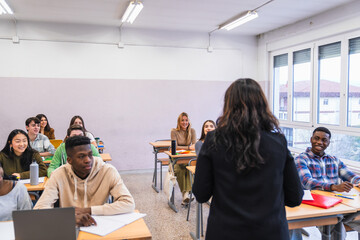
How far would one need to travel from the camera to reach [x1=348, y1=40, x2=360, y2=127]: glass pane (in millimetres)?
4688

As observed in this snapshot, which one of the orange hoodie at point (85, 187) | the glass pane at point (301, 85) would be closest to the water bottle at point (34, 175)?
the orange hoodie at point (85, 187)

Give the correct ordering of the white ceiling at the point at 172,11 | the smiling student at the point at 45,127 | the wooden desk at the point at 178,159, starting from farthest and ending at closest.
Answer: the smiling student at the point at 45,127 → the white ceiling at the point at 172,11 → the wooden desk at the point at 178,159

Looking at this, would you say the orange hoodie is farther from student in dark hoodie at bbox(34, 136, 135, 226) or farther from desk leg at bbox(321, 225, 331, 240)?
desk leg at bbox(321, 225, 331, 240)

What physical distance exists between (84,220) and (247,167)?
99 centimetres

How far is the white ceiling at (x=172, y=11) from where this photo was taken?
4730mm

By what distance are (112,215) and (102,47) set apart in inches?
196

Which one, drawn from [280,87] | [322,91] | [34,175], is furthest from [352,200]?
[280,87]

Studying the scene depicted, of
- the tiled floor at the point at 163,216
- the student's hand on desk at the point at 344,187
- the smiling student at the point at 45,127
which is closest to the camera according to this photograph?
the student's hand on desk at the point at 344,187

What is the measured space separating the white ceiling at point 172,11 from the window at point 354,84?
72 cm

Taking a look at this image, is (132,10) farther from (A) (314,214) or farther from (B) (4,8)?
(A) (314,214)

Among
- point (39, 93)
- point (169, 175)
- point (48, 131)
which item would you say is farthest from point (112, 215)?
point (39, 93)

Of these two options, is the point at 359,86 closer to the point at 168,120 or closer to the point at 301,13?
the point at 301,13

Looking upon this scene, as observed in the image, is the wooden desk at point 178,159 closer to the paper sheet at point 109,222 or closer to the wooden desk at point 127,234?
the paper sheet at point 109,222

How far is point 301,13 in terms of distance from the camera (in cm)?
531
